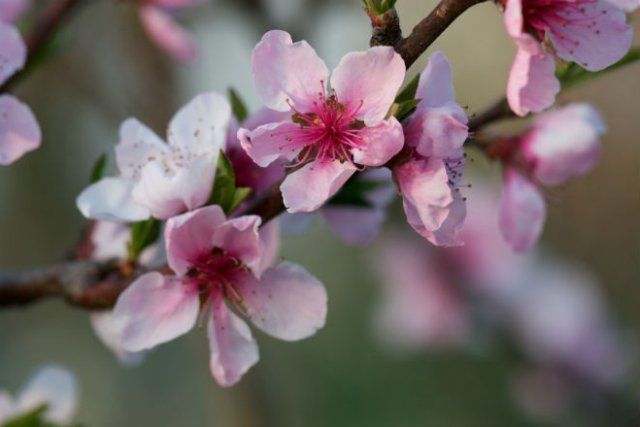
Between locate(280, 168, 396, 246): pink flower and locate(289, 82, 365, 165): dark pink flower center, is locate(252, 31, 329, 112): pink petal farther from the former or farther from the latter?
locate(280, 168, 396, 246): pink flower

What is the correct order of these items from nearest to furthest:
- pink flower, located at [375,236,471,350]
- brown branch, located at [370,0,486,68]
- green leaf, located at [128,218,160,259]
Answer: brown branch, located at [370,0,486,68]
green leaf, located at [128,218,160,259]
pink flower, located at [375,236,471,350]

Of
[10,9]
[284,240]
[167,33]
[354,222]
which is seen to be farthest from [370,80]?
[284,240]

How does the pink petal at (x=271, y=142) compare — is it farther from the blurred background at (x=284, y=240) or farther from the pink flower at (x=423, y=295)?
the pink flower at (x=423, y=295)

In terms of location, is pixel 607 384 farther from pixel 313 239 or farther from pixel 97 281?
pixel 313 239

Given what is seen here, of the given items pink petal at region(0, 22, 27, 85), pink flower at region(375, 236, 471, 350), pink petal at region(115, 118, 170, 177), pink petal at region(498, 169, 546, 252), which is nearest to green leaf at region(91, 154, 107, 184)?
pink petal at region(115, 118, 170, 177)

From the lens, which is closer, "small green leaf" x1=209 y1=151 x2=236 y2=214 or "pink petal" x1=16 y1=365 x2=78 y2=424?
"small green leaf" x1=209 y1=151 x2=236 y2=214

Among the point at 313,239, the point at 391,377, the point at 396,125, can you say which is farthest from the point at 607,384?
the point at 313,239

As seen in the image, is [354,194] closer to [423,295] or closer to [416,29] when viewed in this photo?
[416,29]
